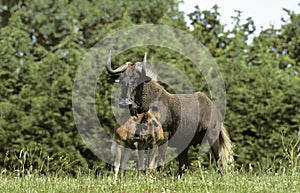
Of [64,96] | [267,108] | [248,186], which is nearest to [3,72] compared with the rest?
[64,96]

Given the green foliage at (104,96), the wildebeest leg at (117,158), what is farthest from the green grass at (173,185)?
the green foliage at (104,96)

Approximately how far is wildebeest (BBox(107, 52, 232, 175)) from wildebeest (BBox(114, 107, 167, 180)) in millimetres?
148

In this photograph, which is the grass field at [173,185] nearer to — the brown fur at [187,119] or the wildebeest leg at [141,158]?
the wildebeest leg at [141,158]

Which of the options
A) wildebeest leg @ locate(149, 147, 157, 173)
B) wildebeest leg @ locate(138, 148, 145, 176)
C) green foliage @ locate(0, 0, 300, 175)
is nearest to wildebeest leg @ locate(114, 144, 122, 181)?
wildebeest leg @ locate(138, 148, 145, 176)

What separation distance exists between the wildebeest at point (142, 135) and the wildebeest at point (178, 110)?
15 cm

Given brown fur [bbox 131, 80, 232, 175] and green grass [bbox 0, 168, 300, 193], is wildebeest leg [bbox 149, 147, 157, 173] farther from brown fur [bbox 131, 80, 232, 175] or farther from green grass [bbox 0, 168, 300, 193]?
green grass [bbox 0, 168, 300, 193]

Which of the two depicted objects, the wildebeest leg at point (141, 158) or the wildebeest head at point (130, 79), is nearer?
the wildebeest head at point (130, 79)

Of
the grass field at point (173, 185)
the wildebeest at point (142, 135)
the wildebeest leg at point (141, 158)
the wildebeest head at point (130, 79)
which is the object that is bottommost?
the grass field at point (173, 185)

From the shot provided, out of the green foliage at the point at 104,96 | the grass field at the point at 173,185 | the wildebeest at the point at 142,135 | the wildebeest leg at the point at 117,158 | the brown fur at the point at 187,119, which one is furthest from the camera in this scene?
the green foliage at the point at 104,96

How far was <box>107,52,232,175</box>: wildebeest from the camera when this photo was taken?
24.4ft

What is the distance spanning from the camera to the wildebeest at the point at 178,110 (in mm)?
7449

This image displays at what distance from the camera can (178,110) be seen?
8.62 meters

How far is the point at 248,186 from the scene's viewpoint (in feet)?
18.9

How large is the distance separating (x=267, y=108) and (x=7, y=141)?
6.32m
